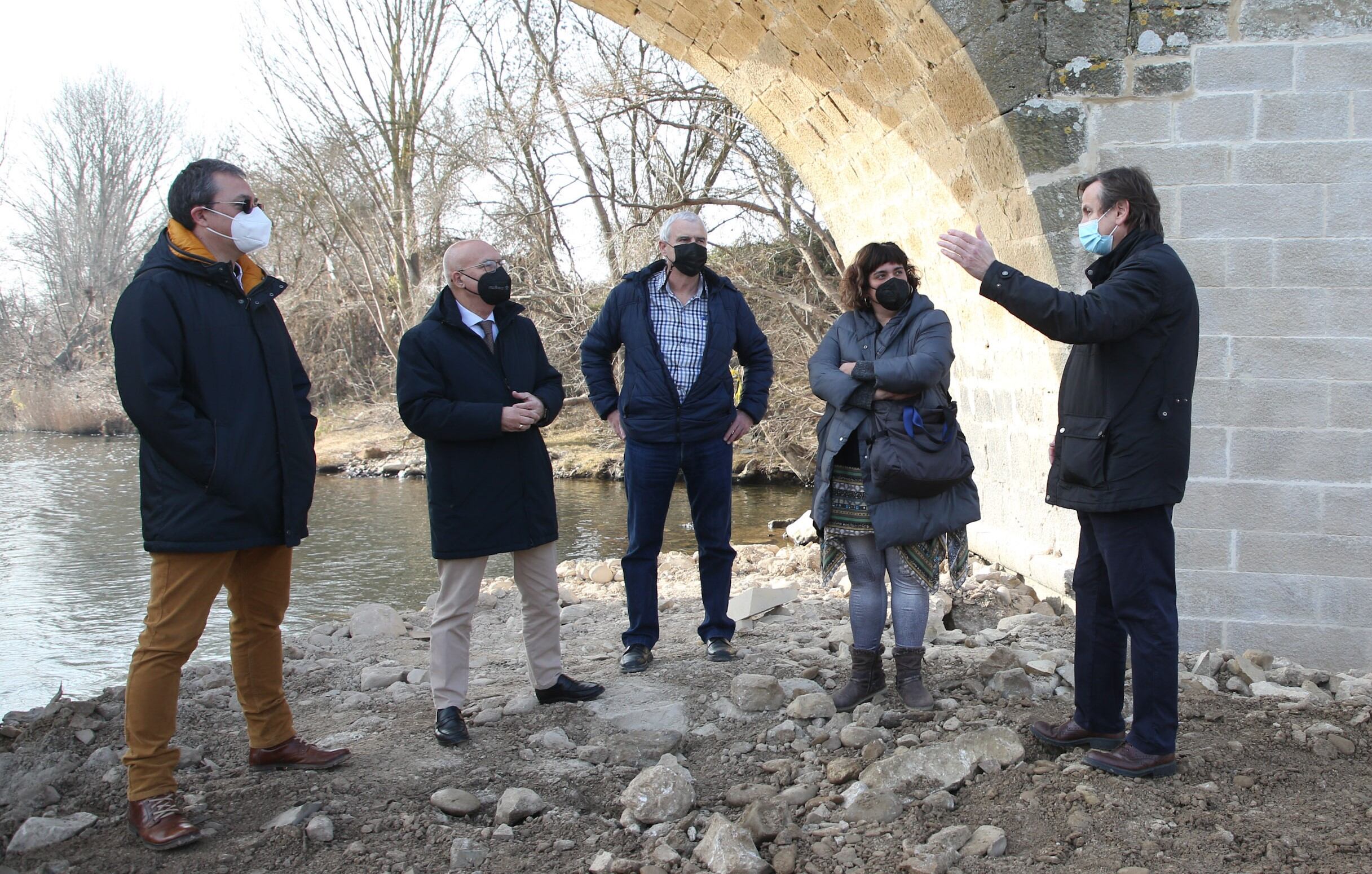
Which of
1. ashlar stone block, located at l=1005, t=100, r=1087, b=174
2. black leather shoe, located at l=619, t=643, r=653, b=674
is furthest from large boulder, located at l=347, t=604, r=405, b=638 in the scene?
ashlar stone block, located at l=1005, t=100, r=1087, b=174

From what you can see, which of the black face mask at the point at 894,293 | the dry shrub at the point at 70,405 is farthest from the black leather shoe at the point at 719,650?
the dry shrub at the point at 70,405

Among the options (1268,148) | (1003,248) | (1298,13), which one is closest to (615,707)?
(1003,248)

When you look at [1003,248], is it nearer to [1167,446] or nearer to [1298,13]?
[1298,13]

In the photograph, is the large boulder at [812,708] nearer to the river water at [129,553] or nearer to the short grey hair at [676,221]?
the short grey hair at [676,221]

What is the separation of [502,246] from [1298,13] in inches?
461

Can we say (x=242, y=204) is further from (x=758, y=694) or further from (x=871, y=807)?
(x=871, y=807)

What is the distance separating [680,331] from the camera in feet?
13.1

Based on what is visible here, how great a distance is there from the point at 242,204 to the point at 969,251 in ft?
6.62

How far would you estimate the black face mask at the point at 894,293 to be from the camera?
3.31 meters

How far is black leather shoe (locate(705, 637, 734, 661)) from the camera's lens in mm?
4031

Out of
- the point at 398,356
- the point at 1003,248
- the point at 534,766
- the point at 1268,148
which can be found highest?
the point at 1268,148

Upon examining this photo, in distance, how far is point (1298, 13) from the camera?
4043 millimetres

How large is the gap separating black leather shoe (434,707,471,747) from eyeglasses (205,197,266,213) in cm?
166

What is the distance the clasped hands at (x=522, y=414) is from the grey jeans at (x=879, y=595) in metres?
1.12
